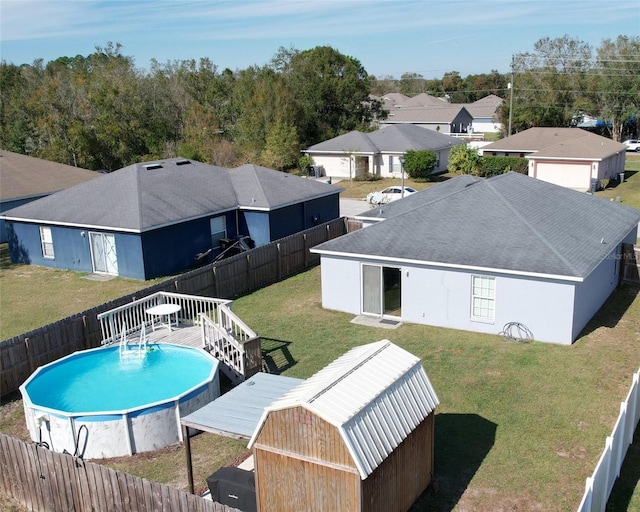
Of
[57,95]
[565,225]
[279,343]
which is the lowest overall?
[279,343]

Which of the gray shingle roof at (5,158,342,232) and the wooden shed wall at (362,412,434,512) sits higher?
A: the gray shingle roof at (5,158,342,232)

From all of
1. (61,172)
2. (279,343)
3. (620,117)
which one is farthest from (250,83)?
(279,343)

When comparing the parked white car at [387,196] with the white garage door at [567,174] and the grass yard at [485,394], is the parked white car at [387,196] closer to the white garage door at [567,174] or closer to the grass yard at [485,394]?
the white garage door at [567,174]

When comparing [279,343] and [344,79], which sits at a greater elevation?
[344,79]

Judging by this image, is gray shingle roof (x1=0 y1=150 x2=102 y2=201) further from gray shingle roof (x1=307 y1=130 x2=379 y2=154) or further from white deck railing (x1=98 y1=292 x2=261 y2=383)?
gray shingle roof (x1=307 y1=130 x2=379 y2=154)

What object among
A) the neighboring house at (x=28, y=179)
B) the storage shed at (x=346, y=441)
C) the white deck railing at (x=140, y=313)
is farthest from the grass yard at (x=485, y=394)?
the neighboring house at (x=28, y=179)

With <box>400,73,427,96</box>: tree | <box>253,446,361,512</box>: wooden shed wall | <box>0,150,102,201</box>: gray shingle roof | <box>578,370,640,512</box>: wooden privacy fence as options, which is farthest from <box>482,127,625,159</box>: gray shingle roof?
<box>400,73,427,96</box>: tree

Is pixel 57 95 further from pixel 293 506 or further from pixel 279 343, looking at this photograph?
pixel 293 506
